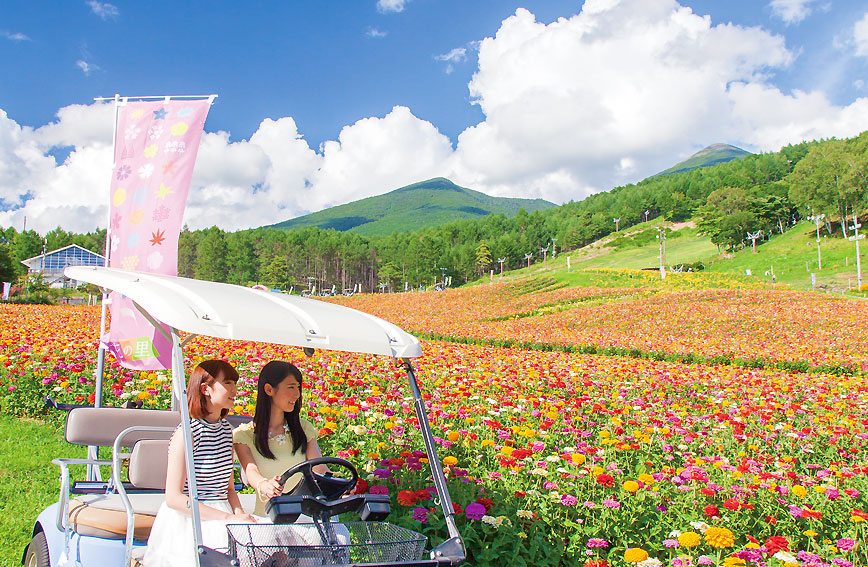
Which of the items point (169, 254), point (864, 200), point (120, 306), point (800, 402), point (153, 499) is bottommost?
point (800, 402)

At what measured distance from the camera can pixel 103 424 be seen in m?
4.39

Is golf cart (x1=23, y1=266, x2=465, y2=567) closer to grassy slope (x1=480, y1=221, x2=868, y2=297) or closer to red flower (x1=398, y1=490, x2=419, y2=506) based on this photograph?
red flower (x1=398, y1=490, x2=419, y2=506)

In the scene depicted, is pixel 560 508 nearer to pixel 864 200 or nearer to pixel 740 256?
pixel 740 256

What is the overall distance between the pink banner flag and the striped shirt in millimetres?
2222

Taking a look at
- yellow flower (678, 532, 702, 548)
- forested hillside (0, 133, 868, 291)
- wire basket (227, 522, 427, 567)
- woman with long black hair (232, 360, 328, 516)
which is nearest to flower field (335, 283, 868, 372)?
yellow flower (678, 532, 702, 548)

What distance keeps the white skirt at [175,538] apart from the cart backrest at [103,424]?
1328 mm

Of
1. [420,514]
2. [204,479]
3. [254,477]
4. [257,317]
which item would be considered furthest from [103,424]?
[257,317]

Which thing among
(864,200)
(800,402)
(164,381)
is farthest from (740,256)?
(164,381)

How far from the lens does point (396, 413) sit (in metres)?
6.86

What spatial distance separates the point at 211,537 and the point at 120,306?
3196 mm

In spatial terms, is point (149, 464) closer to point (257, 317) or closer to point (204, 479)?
point (204, 479)

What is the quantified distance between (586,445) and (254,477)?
3.31 metres

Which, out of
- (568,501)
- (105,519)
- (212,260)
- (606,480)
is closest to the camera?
(105,519)

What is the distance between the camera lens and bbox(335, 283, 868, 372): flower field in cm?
1627
